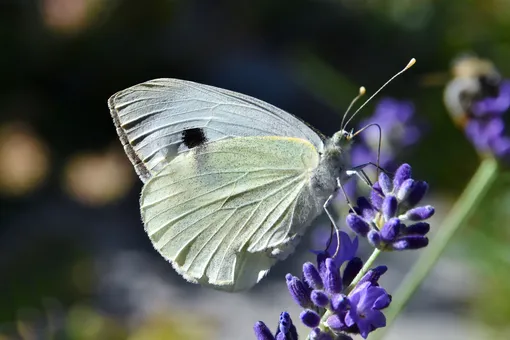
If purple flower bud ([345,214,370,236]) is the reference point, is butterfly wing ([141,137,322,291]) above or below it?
below

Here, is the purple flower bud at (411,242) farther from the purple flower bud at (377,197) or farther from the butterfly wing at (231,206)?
the butterfly wing at (231,206)

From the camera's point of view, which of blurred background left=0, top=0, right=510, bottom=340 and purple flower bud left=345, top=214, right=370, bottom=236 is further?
blurred background left=0, top=0, right=510, bottom=340

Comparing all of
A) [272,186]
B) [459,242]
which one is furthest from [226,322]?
[272,186]

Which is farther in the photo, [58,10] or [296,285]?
[58,10]

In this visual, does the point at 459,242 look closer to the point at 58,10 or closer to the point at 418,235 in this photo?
the point at 418,235

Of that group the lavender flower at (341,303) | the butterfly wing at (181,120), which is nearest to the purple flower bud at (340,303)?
the lavender flower at (341,303)

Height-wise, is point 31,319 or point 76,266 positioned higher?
point 31,319

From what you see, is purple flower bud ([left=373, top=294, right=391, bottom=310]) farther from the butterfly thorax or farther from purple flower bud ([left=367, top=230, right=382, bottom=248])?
the butterfly thorax

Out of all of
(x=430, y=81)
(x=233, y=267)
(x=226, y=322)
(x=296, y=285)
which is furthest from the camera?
(x=226, y=322)

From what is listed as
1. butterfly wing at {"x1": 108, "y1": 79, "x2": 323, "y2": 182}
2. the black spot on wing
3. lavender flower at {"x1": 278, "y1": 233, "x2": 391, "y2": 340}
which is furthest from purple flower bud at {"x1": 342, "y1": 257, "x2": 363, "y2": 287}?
the black spot on wing
